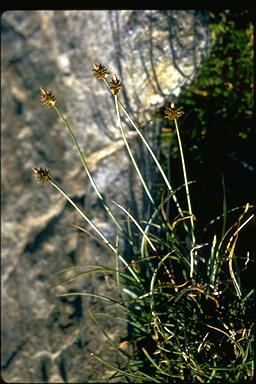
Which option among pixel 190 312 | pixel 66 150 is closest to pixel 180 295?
pixel 190 312

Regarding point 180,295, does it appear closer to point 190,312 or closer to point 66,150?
point 190,312

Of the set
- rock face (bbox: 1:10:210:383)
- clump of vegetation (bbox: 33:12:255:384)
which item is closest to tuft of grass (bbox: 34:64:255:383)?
clump of vegetation (bbox: 33:12:255:384)

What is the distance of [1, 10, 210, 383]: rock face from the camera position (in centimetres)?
231

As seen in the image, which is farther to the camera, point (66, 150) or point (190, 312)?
point (66, 150)

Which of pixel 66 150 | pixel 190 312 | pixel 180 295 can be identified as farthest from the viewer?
pixel 66 150

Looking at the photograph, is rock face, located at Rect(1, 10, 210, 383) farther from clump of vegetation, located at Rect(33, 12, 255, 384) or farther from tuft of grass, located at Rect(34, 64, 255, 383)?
tuft of grass, located at Rect(34, 64, 255, 383)

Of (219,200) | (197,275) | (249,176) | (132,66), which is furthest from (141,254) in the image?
(132,66)

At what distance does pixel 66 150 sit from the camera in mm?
2484

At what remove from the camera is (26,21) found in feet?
8.33

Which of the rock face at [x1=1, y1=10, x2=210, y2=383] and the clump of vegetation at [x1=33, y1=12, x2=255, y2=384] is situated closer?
the clump of vegetation at [x1=33, y1=12, x2=255, y2=384]

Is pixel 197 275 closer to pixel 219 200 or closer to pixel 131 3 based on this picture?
pixel 219 200

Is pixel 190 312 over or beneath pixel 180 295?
beneath

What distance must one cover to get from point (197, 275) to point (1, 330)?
0.95 metres

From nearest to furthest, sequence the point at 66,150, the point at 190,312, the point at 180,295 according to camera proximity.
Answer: the point at 180,295, the point at 190,312, the point at 66,150
